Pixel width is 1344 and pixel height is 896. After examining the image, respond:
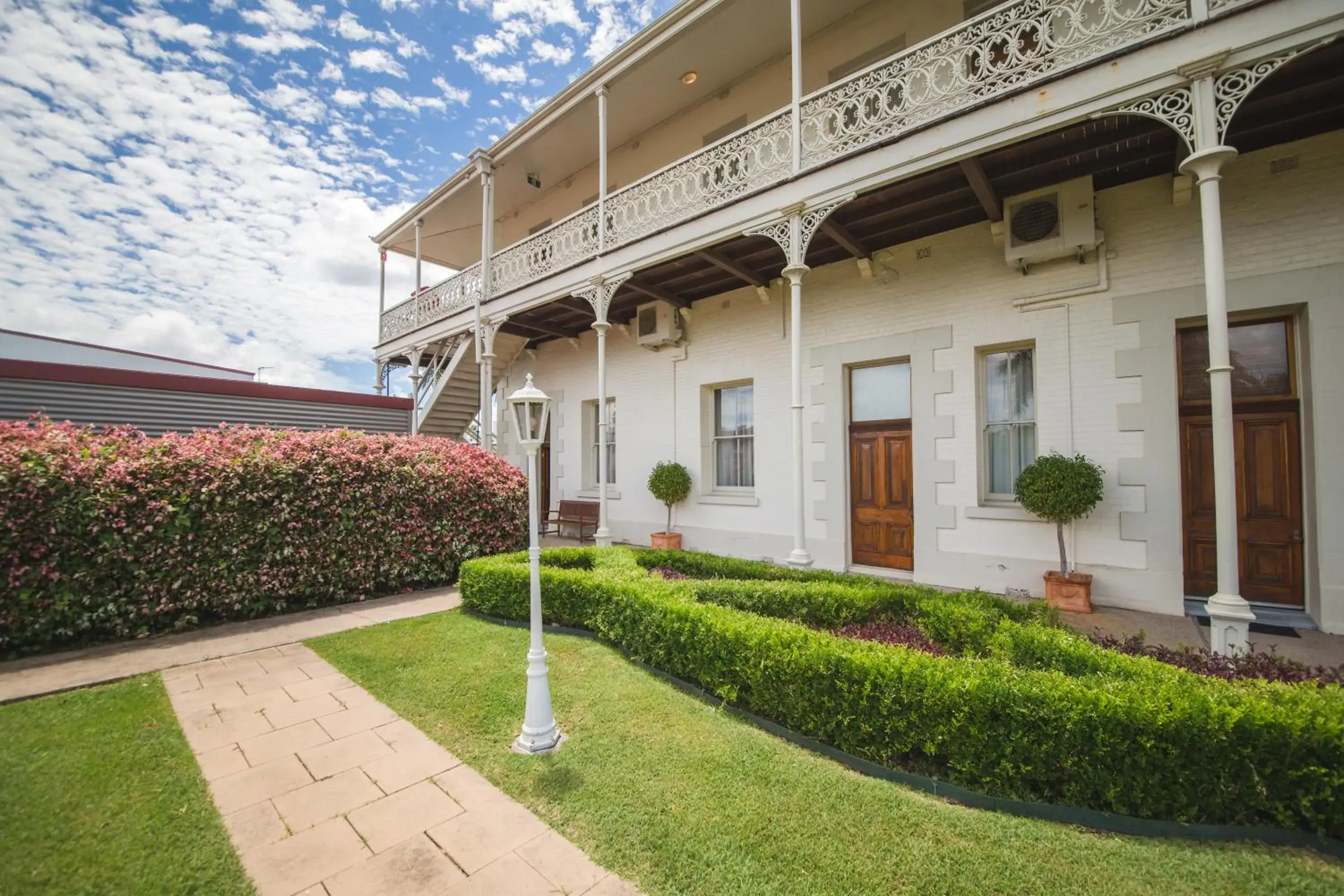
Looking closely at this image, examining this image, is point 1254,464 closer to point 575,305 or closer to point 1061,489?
point 1061,489

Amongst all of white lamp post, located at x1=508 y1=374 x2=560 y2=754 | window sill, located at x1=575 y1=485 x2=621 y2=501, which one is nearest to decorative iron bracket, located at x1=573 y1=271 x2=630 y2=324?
window sill, located at x1=575 y1=485 x2=621 y2=501

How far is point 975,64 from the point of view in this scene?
6.65 m

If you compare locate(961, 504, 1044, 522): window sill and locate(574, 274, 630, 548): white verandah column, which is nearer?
locate(961, 504, 1044, 522): window sill

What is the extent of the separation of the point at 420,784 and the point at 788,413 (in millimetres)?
6856

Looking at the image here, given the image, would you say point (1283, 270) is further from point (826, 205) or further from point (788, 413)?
point (788, 413)

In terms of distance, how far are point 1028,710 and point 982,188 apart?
18.4 ft

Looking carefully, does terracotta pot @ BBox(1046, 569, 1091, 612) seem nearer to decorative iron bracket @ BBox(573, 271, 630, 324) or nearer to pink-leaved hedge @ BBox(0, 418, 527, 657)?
decorative iron bracket @ BBox(573, 271, 630, 324)

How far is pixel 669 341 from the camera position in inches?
403

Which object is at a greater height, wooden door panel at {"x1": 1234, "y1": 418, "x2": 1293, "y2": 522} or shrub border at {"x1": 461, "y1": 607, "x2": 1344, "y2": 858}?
wooden door panel at {"x1": 1234, "y1": 418, "x2": 1293, "y2": 522}

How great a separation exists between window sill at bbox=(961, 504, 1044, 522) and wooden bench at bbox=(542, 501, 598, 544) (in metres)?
6.99

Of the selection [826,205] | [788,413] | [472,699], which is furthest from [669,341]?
[472,699]

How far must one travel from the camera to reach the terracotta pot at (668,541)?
9.75 metres

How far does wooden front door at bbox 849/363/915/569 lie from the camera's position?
7699 millimetres

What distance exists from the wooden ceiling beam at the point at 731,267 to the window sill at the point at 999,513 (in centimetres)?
461
